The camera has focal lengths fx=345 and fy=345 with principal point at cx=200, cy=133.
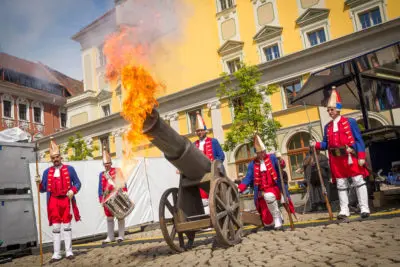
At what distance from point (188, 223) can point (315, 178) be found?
16.3 feet

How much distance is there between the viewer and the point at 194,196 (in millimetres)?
5914

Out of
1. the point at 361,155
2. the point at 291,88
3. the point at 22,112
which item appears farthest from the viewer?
the point at 22,112

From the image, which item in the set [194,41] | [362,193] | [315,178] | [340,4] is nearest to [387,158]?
[315,178]

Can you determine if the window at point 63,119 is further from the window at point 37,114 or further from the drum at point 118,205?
the drum at point 118,205

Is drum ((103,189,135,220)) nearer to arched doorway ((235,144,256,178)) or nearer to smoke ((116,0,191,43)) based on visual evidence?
smoke ((116,0,191,43))

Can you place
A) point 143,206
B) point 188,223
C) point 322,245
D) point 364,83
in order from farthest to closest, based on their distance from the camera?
point 143,206, point 364,83, point 188,223, point 322,245

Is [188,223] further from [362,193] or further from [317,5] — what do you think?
[317,5]

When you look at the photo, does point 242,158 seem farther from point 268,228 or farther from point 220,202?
point 220,202

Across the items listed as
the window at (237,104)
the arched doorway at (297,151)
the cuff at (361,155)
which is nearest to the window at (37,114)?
the window at (237,104)

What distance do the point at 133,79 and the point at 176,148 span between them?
1174 mm

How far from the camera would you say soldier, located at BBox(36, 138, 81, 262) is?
668cm

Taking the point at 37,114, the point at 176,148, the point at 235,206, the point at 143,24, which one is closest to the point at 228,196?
the point at 235,206

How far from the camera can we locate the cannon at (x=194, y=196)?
4902 mm

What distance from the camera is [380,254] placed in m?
3.51
